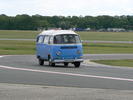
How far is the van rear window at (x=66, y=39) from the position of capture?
92.0ft

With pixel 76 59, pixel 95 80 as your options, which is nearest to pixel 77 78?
pixel 95 80

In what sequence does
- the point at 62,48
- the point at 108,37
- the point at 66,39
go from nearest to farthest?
1. the point at 62,48
2. the point at 66,39
3. the point at 108,37

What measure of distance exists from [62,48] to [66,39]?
0.70 meters

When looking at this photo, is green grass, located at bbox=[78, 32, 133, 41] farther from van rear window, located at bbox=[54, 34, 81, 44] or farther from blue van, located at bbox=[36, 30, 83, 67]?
van rear window, located at bbox=[54, 34, 81, 44]

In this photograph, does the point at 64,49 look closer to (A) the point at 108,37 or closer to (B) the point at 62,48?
(B) the point at 62,48

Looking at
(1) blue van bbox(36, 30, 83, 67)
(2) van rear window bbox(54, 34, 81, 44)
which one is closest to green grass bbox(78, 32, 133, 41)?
(1) blue van bbox(36, 30, 83, 67)

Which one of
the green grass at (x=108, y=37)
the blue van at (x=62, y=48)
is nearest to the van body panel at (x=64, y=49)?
the blue van at (x=62, y=48)

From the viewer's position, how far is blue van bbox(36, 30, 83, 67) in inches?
1089

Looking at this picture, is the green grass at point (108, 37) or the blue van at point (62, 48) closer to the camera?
the blue van at point (62, 48)

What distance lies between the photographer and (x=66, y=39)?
92.4 ft

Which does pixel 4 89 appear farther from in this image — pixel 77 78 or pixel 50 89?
pixel 77 78

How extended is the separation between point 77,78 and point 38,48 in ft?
38.0

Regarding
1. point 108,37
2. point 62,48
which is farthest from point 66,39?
point 108,37

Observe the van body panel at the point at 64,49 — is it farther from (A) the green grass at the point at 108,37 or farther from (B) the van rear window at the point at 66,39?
(A) the green grass at the point at 108,37
